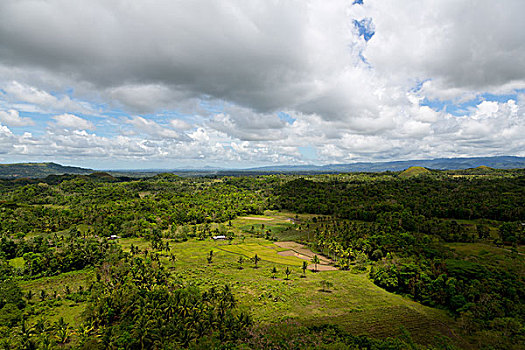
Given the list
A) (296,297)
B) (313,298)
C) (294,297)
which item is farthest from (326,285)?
(294,297)

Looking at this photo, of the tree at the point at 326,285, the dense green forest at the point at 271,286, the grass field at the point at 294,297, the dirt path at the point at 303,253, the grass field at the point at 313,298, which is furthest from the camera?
the dirt path at the point at 303,253

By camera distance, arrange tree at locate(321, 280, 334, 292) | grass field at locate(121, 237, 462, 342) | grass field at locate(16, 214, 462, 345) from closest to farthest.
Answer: grass field at locate(121, 237, 462, 342), grass field at locate(16, 214, 462, 345), tree at locate(321, 280, 334, 292)

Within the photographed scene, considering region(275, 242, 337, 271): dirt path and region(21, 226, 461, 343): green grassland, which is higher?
region(21, 226, 461, 343): green grassland

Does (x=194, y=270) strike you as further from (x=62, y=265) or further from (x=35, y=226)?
(x=35, y=226)

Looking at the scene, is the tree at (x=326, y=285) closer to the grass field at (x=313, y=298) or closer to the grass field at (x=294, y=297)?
the grass field at (x=294, y=297)

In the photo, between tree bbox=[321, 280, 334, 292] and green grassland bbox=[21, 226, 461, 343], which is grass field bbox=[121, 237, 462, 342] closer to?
green grassland bbox=[21, 226, 461, 343]

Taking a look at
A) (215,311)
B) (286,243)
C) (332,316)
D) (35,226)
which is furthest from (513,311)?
(35,226)

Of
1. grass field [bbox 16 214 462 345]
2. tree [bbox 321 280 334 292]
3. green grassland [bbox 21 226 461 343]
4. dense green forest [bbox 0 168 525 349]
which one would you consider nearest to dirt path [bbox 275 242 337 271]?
dense green forest [bbox 0 168 525 349]

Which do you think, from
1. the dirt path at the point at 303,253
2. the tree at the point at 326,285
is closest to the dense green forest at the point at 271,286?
the tree at the point at 326,285

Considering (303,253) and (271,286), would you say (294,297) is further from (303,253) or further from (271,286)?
(303,253)
